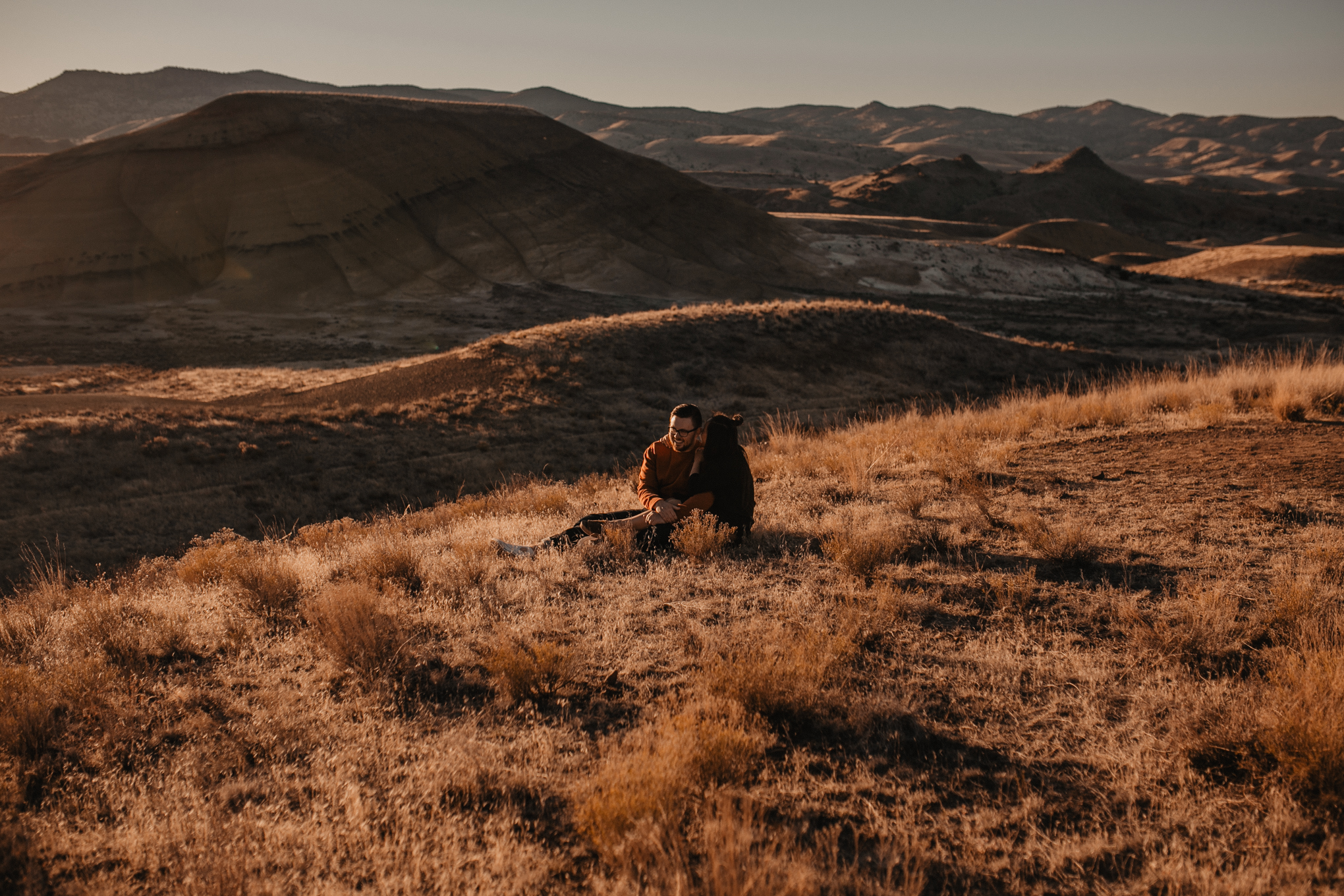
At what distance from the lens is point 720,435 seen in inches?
241

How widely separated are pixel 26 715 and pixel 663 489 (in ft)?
14.6

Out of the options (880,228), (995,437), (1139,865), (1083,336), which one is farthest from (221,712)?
(880,228)

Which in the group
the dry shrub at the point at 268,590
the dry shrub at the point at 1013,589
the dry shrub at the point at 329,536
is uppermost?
the dry shrub at the point at 1013,589

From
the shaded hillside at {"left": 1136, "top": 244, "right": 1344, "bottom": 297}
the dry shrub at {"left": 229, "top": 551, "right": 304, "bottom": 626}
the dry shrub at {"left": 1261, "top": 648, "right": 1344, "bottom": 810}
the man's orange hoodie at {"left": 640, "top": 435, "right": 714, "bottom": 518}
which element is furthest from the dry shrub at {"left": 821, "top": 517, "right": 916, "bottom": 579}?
the shaded hillside at {"left": 1136, "top": 244, "right": 1344, "bottom": 297}

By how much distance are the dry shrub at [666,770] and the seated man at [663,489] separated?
104 inches

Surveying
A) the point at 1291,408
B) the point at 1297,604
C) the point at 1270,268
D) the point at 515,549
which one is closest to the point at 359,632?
the point at 515,549

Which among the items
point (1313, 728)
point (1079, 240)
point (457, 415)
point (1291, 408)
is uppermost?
point (1079, 240)

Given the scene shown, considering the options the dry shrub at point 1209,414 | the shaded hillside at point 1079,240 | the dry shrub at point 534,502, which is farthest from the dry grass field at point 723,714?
the shaded hillside at point 1079,240

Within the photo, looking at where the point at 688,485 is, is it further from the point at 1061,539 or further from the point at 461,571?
the point at 1061,539

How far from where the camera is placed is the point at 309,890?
2.77m

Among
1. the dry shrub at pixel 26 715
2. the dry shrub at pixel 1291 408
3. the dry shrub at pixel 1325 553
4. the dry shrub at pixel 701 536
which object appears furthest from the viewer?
the dry shrub at pixel 1291 408

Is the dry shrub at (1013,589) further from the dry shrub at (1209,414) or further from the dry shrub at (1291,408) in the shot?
the dry shrub at (1291,408)

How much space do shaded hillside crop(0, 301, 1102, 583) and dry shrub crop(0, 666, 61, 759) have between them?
9.72 meters

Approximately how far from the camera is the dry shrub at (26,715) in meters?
3.66
